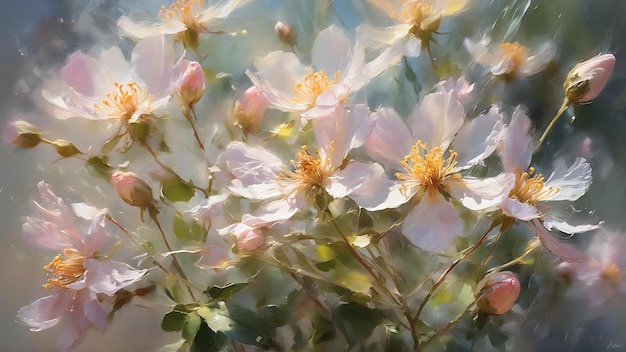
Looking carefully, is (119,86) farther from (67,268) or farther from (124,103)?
(67,268)

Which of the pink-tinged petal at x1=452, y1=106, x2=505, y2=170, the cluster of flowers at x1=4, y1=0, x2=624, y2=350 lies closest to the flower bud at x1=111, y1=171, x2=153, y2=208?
the cluster of flowers at x1=4, y1=0, x2=624, y2=350

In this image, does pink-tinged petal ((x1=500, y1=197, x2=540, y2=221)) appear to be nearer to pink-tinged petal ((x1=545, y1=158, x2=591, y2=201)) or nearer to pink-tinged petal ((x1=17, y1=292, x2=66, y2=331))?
pink-tinged petal ((x1=545, y1=158, x2=591, y2=201))

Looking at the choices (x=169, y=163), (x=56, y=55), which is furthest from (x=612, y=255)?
(x=56, y=55)

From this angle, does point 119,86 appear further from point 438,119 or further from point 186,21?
point 438,119

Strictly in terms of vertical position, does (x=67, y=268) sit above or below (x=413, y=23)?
below

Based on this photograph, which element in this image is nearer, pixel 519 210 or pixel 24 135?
pixel 519 210

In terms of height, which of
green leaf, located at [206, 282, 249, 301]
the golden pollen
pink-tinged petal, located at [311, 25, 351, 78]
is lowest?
green leaf, located at [206, 282, 249, 301]

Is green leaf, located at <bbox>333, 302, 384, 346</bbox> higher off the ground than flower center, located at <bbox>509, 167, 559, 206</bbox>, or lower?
lower

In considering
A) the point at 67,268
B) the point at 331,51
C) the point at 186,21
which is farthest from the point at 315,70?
the point at 67,268
